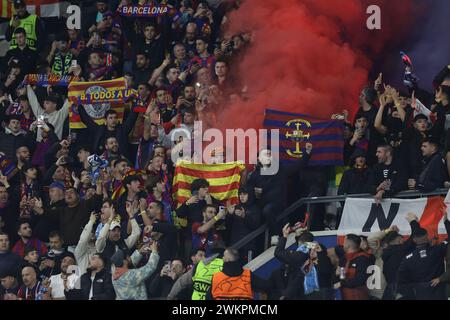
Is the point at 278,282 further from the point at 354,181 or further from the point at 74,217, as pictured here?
the point at 74,217

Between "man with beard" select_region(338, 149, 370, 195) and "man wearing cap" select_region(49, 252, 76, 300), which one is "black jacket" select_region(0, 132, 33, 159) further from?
"man with beard" select_region(338, 149, 370, 195)

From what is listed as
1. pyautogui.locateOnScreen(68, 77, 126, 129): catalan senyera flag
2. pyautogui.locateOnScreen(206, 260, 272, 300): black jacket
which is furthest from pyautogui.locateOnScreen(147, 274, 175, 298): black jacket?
pyautogui.locateOnScreen(68, 77, 126, 129): catalan senyera flag

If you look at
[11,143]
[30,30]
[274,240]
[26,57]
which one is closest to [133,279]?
[274,240]

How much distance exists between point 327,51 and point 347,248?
14.1 feet

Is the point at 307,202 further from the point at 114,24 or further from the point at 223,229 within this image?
the point at 114,24

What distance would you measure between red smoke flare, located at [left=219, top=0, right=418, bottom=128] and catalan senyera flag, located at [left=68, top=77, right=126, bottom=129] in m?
1.57

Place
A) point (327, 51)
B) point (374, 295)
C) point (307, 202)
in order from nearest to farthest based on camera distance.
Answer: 1. point (374, 295)
2. point (307, 202)
3. point (327, 51)

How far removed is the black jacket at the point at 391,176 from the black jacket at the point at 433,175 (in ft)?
0.64

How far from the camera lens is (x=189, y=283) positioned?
1633 cm

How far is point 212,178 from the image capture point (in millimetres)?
17953

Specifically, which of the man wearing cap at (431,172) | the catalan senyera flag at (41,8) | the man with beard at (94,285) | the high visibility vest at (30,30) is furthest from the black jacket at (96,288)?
the catalan senyera flag at (41,8)

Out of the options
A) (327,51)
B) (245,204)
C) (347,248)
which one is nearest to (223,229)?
(245,204)

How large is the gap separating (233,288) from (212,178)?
233cm

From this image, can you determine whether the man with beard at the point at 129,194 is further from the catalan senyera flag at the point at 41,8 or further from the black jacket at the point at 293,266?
the catalan senyera flag at the point at 41,8
